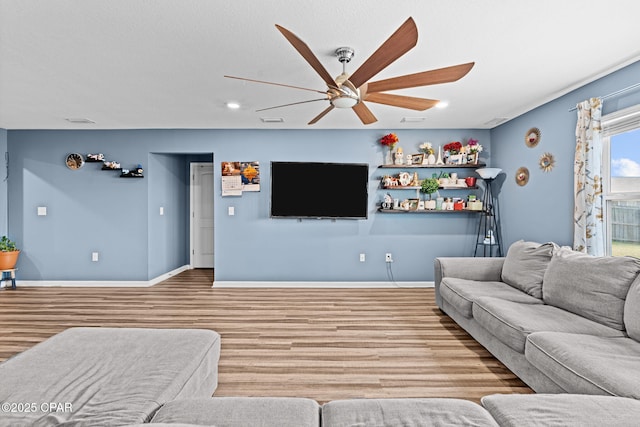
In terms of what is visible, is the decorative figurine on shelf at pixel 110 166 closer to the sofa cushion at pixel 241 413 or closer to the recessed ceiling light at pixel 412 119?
the recessed ceiling light at pixel 412 119

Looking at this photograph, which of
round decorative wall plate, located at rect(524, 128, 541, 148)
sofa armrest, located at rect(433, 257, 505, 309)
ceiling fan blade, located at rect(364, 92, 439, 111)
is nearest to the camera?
ceiling fan blade, located at rect(364, 92, 439, 111)

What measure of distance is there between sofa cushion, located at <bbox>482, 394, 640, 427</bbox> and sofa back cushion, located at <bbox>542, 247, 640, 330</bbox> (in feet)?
4.38

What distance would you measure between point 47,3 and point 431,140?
15.1 feet

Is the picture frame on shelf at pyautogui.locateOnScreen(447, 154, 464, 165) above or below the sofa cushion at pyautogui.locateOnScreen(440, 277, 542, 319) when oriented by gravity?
above

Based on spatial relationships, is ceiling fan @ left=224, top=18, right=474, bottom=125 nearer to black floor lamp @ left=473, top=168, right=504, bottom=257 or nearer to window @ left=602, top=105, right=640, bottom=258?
window @ left=602, top=105, right=640, bottom=258

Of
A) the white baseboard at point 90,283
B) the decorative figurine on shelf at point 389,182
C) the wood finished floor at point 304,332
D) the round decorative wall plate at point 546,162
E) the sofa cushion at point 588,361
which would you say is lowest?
the wood finished floor at point 304,332

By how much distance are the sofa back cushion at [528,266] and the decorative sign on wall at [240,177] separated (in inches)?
138

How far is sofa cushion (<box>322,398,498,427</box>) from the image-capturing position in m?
1.06

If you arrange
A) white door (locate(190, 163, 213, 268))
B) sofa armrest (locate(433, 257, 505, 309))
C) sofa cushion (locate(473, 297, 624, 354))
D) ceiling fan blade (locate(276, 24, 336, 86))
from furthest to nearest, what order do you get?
1. white door (locate(190, 163, 213, 268))
2. sofa armrest (locate(433, 257, 505, 309))
3. sofa cushion (locate(473, 297, 624, 354))
4. ceiling fan blade (locate(276, 24, 336, 86))

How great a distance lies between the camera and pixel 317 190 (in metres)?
5.01

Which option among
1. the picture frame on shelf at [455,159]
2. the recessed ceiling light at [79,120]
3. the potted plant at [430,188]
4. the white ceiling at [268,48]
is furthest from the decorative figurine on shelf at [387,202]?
the recessed ceiling light at [79,120]

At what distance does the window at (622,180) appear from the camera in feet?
9.55

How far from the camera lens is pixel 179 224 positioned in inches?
249

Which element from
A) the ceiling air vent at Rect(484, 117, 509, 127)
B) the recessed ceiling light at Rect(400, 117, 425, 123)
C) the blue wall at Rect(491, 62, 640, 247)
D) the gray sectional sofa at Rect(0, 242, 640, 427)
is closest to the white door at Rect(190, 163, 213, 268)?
the recessed ceiling light at Rect(400, 117, 425, 123)
